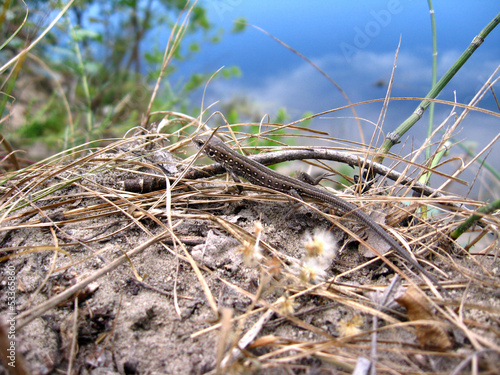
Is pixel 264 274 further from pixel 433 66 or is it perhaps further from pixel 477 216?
pixel 433 66

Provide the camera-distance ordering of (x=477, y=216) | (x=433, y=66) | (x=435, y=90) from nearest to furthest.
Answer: (x=477, y=216) → (x=435, y=90) → (x=433, y=66)

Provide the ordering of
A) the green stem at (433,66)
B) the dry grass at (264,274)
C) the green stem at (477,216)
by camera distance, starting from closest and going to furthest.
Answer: the dry grass at (264,274)
the green stem at (477,216)
the green stem at (433,66)

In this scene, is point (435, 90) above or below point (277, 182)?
above

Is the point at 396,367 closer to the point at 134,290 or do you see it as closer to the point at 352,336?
the point at 352,336

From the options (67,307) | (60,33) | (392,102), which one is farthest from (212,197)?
(60,33)

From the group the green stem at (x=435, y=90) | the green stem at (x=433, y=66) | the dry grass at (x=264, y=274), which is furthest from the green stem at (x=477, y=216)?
the green stem at (x=433, y=66)

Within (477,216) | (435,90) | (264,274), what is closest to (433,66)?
(435,90)

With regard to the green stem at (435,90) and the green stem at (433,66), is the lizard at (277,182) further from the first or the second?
the green stem at (433,66)

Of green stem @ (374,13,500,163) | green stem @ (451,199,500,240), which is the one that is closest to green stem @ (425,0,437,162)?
green stem @ (374,13,500,163)
